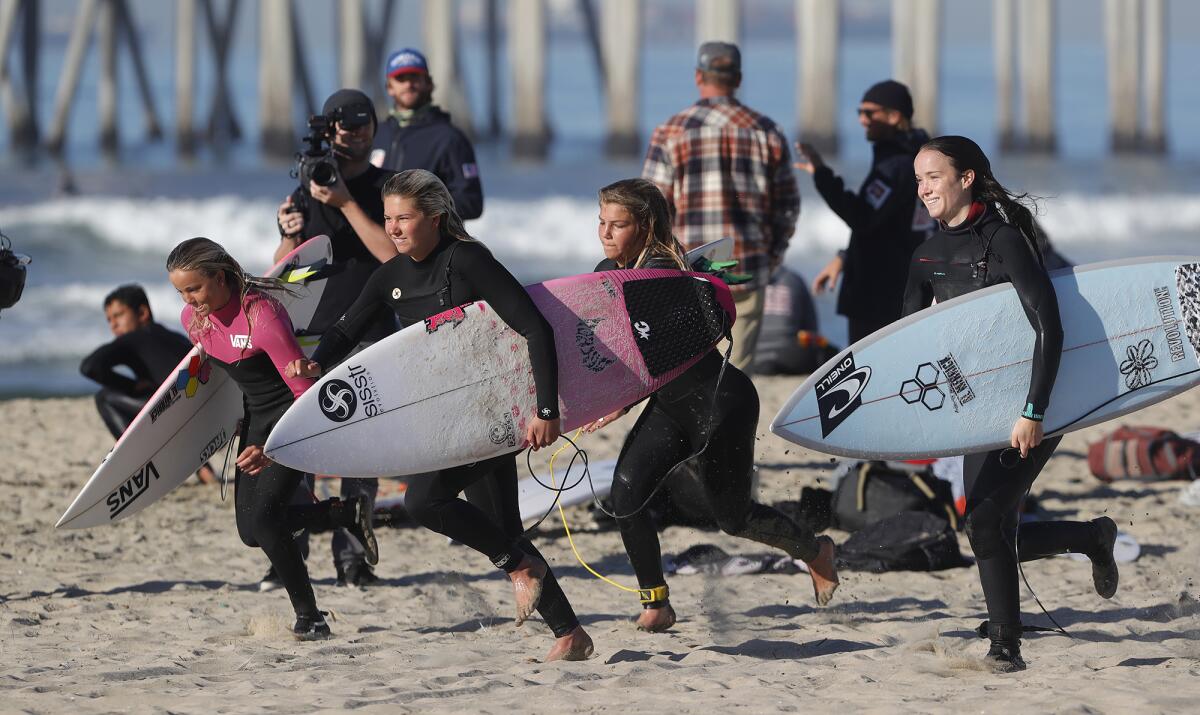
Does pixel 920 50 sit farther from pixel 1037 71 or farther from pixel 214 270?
pixel 214 270

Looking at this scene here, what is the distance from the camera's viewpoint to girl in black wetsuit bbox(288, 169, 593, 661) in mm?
3812

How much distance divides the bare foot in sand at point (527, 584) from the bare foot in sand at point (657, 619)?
1.59ft

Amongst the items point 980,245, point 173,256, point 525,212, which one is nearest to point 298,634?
point 173,256

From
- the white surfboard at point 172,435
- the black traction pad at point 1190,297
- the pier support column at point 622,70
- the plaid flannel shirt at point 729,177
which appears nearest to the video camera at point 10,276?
the white surfboard at point 172,435

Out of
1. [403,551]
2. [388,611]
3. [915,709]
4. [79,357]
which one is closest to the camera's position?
[915,709]

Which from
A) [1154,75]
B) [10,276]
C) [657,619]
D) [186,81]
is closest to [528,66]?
[186,81]

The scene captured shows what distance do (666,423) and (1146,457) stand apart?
3.27 metres

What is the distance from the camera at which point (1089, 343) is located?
4.01 metres

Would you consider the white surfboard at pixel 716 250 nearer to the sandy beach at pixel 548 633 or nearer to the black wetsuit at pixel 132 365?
the sandy beach at pixel 548 633

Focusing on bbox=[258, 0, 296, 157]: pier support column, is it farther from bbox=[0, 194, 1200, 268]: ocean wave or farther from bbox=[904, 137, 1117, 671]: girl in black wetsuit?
bbox=[904, 137, 1117, 671]: girl in black wetsuit

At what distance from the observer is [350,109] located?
4773 millimetres

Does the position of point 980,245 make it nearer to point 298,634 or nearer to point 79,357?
point 298,634

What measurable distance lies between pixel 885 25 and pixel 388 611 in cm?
15005

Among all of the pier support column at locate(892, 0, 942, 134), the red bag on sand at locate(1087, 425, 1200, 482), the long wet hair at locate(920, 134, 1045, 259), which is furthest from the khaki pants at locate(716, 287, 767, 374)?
the pier support column at locate(892, 0, 942, 134)
